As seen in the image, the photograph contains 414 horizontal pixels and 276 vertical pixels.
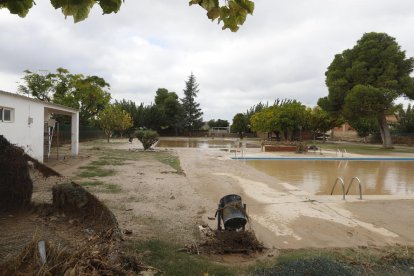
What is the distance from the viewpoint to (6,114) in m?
11.6

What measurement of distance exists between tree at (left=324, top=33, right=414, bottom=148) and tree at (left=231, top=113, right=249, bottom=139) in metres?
24.9

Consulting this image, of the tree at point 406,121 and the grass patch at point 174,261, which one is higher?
the tree at point 406,121

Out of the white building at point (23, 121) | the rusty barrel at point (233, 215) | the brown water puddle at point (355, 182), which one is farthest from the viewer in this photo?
the white building at point (23, 121)

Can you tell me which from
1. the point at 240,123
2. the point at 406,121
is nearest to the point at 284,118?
the point at 406,121

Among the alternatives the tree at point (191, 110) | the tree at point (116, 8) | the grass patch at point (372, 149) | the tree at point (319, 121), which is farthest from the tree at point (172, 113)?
the tree at point (116, 8)

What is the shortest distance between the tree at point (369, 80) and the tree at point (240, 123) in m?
24.9

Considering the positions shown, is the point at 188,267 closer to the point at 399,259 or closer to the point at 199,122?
the point at 399,259

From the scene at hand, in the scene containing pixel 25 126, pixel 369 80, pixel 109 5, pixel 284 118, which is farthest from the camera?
pixel 284 118

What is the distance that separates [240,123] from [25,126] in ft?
154

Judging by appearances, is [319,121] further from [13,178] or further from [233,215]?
[13,178]

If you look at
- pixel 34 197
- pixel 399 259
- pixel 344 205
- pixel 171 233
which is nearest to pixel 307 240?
pixel 399 259

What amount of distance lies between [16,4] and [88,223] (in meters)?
3.21

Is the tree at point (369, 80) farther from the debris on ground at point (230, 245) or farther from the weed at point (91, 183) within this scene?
the debris on ground at point (230, 245)

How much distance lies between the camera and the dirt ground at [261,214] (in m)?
5.45
